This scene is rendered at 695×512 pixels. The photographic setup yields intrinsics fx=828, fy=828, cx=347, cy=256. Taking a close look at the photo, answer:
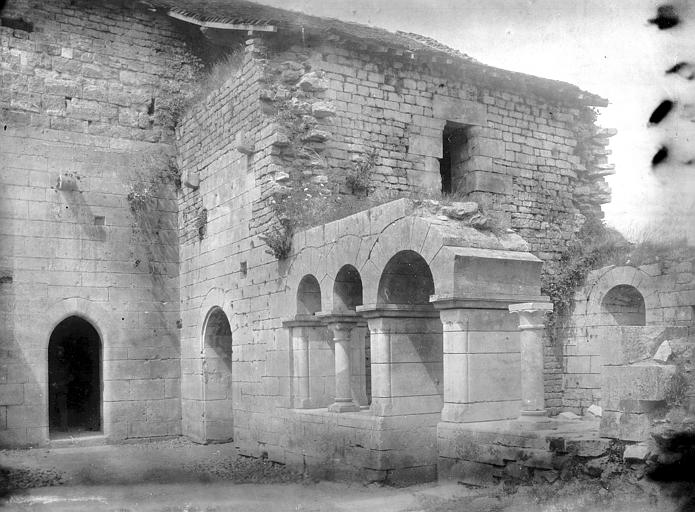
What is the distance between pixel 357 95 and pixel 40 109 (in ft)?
17.6

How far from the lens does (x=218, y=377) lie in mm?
13758

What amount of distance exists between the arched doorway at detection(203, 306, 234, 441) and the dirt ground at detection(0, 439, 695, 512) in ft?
1.38

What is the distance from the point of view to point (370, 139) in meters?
12.6

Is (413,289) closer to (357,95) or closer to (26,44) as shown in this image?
(357,95)

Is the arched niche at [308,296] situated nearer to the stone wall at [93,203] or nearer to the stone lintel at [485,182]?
the stone lintel at [485,182]

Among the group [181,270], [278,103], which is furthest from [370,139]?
[181,270]

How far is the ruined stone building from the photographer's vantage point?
9617 mm

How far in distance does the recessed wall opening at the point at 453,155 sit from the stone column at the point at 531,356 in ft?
19.6

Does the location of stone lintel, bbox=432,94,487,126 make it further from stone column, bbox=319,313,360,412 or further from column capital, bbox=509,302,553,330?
column capital, bbox=509,302,553,330

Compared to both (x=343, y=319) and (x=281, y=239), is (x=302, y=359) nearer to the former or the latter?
(x=343, y=319)

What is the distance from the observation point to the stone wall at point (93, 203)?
43.6 ft

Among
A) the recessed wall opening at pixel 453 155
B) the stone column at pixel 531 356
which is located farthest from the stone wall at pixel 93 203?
the stone column at pixel 531 356

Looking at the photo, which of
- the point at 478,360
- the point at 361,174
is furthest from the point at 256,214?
the point at 478,360

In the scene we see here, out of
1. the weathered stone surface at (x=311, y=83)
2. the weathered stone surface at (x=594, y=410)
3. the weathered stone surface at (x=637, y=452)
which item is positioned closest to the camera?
the weathered stone surface at (x=637, y=452)
